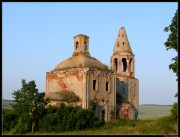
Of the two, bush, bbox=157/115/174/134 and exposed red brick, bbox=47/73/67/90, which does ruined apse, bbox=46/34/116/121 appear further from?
bush, bbox=157/115/174/134

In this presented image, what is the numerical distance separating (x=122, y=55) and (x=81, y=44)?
306 inches

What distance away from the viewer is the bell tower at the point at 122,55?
34.5 m

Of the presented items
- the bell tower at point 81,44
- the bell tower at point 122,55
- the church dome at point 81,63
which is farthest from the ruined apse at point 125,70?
the church dome at point 81,63

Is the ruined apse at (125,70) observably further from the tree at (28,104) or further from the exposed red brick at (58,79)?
the tree at (28,104)

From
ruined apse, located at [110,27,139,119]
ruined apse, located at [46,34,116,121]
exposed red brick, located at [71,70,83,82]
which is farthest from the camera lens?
ruined apse, located at [110,27,139,119]

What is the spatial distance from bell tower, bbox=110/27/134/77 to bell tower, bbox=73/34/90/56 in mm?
6975

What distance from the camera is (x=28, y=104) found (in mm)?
20234

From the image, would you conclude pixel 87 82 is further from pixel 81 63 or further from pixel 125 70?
pixel 125 70

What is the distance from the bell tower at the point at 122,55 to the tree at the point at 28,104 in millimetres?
15520

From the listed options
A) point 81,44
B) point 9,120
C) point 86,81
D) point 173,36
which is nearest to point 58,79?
point 86,81

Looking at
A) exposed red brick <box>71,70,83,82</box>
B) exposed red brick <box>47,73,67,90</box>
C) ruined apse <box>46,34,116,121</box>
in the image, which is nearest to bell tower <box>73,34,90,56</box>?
ruined apse <box>46,34,116,121</box>

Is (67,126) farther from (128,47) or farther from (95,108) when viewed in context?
(128,47)

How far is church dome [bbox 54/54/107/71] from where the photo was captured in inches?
A: 1011

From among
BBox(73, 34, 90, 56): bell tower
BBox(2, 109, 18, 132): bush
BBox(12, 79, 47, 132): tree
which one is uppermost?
BBox(73, 34, 90, 56): bell tower
